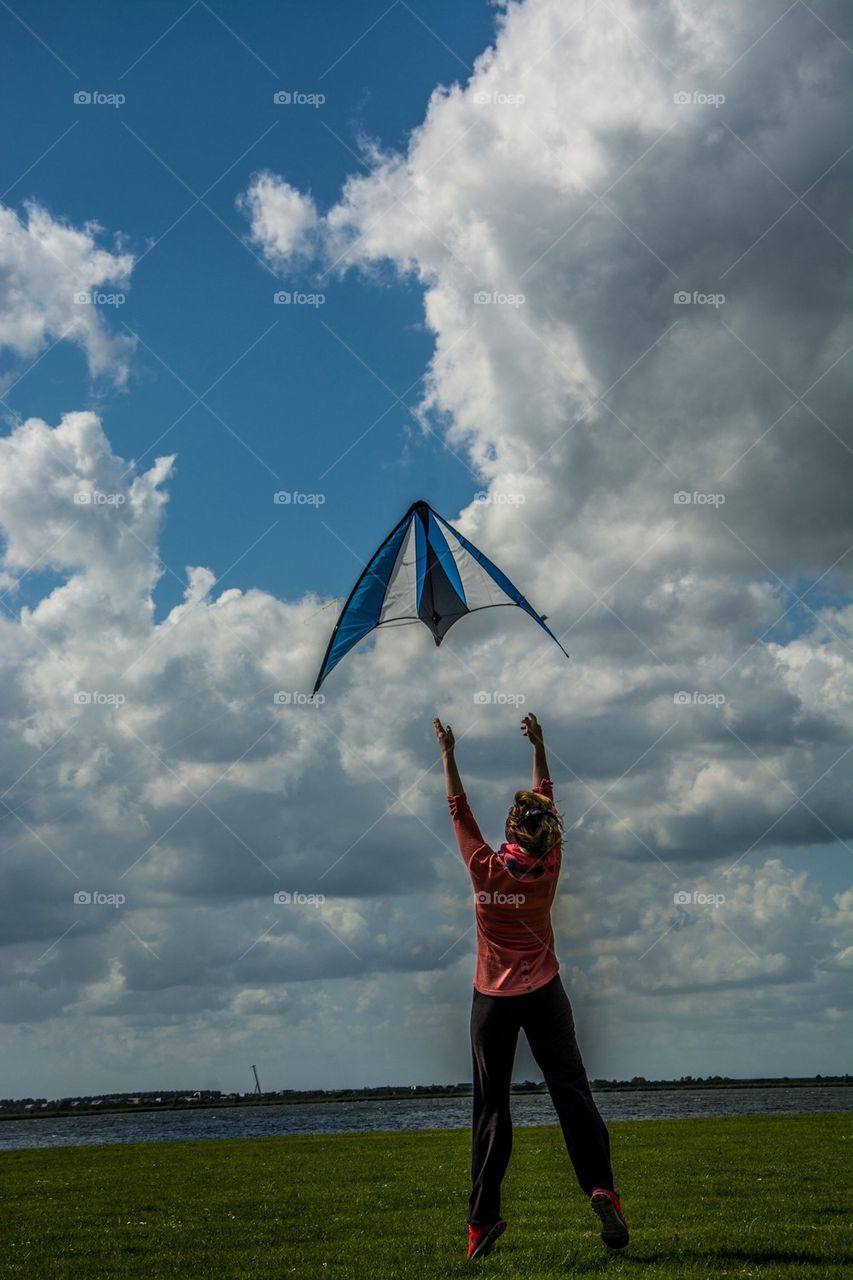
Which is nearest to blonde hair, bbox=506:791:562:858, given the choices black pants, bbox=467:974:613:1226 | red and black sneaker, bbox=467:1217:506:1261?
black pants, bbox=467:974:613:1226

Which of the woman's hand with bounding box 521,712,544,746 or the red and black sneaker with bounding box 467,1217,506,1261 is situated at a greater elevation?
the woman's hand with bounding box 521,712,544,746

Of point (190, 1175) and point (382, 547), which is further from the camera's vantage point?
point (190, 1175)

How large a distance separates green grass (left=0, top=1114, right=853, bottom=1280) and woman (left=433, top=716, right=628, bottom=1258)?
50cm

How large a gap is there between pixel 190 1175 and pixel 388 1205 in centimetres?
794

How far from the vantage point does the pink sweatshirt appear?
7.16 m

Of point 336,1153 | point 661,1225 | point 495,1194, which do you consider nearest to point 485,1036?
point 495,1194

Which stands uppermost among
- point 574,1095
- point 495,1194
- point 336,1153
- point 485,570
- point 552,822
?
point 485,570

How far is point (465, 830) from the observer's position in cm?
767

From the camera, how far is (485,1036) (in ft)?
23.5

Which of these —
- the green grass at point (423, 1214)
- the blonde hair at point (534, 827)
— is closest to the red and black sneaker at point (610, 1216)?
the green grass at point (423, 1214)

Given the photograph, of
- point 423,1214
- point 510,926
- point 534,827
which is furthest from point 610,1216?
point 423,1214

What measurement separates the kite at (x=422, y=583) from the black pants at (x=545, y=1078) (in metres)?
5.67

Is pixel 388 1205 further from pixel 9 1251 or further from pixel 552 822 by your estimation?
pixel 552 822

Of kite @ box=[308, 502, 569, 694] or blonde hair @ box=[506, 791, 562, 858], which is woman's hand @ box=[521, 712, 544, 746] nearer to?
blonde hair @ box=[506, 791, 562, 858]
